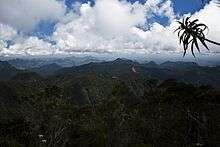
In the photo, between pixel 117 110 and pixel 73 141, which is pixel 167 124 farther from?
pixel 117 110

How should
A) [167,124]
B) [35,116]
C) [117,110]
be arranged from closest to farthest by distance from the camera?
[35,116], [117,110], [167,124]

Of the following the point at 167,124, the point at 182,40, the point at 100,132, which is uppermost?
the point at 182,40

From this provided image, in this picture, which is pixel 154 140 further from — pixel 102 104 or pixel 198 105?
pixel 198 105

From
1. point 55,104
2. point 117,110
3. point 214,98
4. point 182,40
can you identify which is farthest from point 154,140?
point 182,40

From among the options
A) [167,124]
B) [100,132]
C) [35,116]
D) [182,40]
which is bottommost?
[167,124]

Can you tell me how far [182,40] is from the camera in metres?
9.10

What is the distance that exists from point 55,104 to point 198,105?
2851 cm

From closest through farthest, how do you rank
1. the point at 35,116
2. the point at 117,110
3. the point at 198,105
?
1. the point at 35,116
2. the point at 117,110
3. the point at 198,105

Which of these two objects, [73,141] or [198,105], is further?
[198,105]

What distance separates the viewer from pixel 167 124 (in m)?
43.9

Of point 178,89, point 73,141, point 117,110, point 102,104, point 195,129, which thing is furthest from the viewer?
point 178,89

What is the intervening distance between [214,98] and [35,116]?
3412 centimetres

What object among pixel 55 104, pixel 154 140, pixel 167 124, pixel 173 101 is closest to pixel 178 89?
pixel 173 101

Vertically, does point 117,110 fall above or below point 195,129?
above
